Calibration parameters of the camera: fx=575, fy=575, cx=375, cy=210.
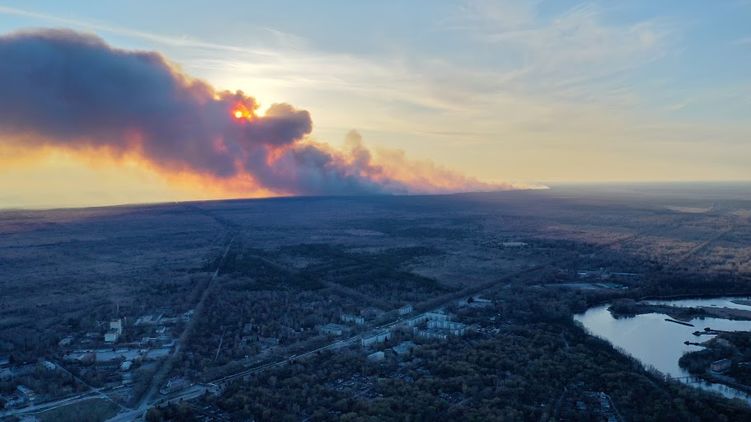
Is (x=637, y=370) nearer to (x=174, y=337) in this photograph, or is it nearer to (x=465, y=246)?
(x=174, y=337)

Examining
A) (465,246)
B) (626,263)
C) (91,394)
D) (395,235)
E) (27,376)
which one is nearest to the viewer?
(91,394)

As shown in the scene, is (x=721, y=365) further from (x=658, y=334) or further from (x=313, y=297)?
(x=313, y=297)

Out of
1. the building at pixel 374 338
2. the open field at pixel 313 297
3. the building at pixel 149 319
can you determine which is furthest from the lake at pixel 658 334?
the building at pixel 149 319

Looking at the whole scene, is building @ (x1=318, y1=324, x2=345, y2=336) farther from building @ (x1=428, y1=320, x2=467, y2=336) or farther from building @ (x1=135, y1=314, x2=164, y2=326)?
building @ (x1=135, y1=314, x2=164, y2=326)

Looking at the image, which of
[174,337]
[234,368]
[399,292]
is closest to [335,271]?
[399,292]

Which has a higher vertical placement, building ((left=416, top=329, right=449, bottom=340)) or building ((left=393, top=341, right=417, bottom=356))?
building ((left=416, top=329, right=449, bottom=340))

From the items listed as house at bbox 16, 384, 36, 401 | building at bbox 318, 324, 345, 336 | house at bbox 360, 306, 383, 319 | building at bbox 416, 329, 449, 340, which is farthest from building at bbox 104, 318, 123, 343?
building at bbox 416, 329, 449, 340
